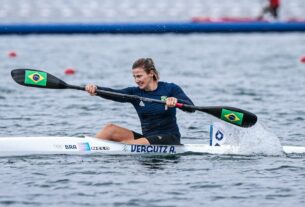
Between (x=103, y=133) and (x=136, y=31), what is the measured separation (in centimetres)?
1800

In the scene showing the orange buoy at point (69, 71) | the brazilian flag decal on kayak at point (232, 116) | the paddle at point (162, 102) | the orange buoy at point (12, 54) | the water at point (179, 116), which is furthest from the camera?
the orange buoy at point (12, 54)

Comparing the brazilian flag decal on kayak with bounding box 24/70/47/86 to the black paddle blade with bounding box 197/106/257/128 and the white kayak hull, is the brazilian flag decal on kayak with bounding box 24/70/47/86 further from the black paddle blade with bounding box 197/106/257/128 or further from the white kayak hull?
the black paddle blade with bounding box 197/106/257/128

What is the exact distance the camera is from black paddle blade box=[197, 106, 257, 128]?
38.0 ft

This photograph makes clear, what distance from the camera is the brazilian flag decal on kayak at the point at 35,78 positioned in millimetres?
12219

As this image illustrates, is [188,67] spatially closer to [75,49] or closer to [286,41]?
[75,49]

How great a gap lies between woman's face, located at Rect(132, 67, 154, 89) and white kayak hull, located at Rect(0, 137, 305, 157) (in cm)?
72

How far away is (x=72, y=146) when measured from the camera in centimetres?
1150

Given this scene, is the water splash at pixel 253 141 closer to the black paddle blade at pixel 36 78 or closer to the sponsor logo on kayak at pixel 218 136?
the sponsor logo on kayak at pixel 218 136

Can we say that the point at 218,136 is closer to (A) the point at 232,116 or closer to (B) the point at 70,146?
(A) the point at 232,116

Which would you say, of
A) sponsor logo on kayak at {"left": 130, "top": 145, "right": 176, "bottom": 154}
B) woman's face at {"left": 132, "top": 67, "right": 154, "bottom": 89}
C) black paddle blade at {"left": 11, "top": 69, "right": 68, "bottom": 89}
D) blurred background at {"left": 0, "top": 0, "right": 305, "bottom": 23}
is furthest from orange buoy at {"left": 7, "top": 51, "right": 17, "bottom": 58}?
sponsor logo on kayak at {"left": 130, "top": 145, "right": 176, "bottom": 154}

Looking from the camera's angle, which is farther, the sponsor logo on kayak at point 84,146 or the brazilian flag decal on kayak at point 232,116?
the brazilian flag decal on kayak at point 232,116

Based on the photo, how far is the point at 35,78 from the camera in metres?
12.2

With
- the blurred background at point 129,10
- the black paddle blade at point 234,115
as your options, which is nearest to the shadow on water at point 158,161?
the black paddle blade at point 234,115

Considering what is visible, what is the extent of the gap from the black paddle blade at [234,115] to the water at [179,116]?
315 millimetres
